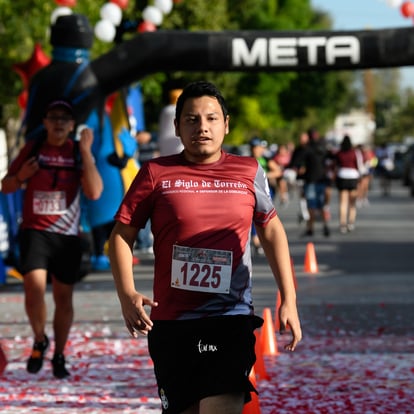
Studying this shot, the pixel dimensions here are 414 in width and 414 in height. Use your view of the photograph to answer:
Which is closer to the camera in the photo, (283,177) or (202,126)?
(202,126)

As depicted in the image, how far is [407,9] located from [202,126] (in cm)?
1359

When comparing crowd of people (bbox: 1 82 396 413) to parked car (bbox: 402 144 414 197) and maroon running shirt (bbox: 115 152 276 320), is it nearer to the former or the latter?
maroon running shirt (bbox: 115 152 276 320)

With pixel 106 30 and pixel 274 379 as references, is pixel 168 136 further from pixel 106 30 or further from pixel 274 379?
pixel 274 379

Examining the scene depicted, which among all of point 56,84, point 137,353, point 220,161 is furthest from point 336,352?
point 56,84

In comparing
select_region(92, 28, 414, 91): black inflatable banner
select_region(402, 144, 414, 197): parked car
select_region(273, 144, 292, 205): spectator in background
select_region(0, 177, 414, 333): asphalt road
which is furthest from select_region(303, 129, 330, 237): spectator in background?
select_region(402, 144, 414, 197): parked car

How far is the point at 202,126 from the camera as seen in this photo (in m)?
4.97

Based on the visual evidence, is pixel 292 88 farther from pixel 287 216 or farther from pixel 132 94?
pixel 132 94

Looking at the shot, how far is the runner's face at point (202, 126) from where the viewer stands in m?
4.98

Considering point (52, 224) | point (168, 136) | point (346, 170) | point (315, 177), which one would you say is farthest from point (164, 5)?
point (52, 224)

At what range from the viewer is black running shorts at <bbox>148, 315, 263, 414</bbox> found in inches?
193

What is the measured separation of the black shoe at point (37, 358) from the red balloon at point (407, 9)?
10953 mm

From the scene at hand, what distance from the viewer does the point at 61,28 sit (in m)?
15.6

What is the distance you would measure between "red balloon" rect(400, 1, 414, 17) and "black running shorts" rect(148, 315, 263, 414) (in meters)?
13.6

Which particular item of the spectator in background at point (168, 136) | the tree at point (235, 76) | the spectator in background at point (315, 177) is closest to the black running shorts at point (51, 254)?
the spectator in background at point (168, 136)
